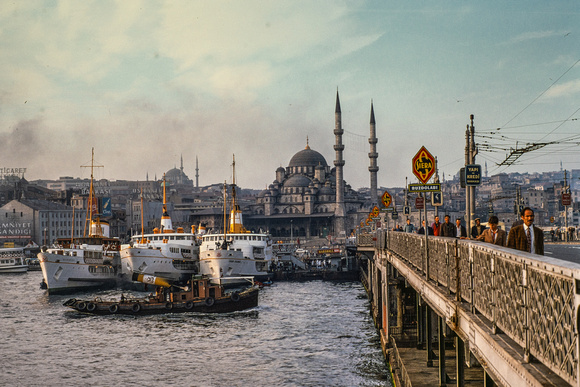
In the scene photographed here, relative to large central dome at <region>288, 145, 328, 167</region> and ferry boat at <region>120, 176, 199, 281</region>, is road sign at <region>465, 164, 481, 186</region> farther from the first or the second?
large central dome at <region>288, 145, 328, 167</region>

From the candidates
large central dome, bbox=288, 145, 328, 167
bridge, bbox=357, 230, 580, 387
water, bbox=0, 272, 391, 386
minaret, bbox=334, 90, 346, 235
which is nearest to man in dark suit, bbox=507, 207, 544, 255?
bridge, bbox=357, 230, 580, 387

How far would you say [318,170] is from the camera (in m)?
174

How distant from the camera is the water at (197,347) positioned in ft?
95.0

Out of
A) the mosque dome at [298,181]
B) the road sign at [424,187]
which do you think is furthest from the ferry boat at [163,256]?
the mosque dome at [298,181]

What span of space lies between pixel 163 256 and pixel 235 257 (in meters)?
7.92

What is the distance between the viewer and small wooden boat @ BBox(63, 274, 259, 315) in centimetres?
4716

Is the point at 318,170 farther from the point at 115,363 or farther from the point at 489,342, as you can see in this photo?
the point at 489,342

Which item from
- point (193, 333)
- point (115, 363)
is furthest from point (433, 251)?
point (193, 333)

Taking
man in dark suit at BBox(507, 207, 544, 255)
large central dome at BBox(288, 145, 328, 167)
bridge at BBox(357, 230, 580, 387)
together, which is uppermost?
large central dome at BBox(288, 145, 328, 167)

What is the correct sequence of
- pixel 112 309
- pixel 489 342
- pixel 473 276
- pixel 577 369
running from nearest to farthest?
pixel 577 369, pixel 489 342, pixel 473 276, pixel 112 309

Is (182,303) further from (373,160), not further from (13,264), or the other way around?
(373,160)

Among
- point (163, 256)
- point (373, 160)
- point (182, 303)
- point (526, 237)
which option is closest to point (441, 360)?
point (526, 237)

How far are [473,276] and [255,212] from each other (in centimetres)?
16079

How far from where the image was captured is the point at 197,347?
36156 mm
